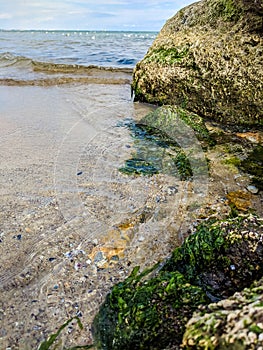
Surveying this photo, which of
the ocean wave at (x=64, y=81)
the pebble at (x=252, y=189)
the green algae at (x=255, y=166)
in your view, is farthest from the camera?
the ocean wave at (x=64, y=81)

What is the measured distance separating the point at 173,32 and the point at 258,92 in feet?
7.54

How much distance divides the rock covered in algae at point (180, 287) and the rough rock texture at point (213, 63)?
11.5 ft

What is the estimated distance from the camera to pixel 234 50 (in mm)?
5246

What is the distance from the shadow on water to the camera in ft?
12.4

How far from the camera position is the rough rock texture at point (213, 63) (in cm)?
513

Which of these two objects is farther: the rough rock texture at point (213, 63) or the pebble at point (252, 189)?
the rough rock texture at point (213, 63)

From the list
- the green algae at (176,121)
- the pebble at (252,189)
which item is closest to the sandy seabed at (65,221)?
the green algae at (176,121)

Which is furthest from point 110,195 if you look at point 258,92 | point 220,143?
point 258,92

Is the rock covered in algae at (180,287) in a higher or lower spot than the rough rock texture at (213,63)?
lower

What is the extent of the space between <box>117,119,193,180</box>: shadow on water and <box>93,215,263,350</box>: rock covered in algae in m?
1.49

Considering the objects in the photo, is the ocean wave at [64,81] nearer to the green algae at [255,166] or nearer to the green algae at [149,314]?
the green algae at [255,166]

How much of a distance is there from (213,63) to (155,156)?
2.25m

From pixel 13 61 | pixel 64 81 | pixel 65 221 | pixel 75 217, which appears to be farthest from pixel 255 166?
pixel 13 61

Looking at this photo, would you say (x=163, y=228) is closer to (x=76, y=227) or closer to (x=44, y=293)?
(x=76, y=227)
